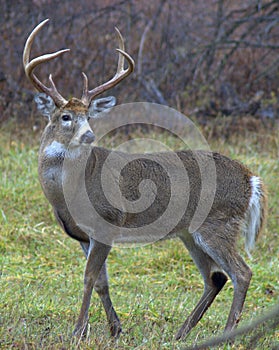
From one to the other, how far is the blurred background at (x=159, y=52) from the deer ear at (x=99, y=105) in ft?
18.1

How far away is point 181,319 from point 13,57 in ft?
23.7

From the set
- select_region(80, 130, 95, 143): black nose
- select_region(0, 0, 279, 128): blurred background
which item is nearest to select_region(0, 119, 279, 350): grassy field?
select_region(80, 130, 95, 143): black nose

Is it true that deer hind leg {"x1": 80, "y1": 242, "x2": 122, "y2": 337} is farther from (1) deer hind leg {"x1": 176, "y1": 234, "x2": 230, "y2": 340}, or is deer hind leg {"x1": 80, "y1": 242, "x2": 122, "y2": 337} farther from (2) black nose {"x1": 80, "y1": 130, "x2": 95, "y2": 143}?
(2) black nose {"x1": 80, "y1": 130, "x2": 95, "y2": 143}

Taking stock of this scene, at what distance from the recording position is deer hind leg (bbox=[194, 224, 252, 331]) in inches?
213

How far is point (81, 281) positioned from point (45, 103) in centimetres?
182

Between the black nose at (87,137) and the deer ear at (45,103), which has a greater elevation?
the deer ear at (45,103)

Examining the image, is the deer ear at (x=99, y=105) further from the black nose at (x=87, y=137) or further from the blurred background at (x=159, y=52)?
the blurred background at (x=159, y=52)

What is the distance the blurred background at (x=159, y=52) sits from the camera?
39.0ft

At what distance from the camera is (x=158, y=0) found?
1356cm

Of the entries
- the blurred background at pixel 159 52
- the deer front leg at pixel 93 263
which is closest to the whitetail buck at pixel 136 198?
the deer front leg at pixel 93 263

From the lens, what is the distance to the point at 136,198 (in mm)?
5648

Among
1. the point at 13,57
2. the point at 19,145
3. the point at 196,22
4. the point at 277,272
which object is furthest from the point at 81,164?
the point at 196,22

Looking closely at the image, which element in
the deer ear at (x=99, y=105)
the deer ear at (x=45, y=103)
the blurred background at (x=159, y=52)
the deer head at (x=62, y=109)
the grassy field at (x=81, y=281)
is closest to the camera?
the grassy field at (x=81, y=281)

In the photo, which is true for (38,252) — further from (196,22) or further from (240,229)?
(196,22)
